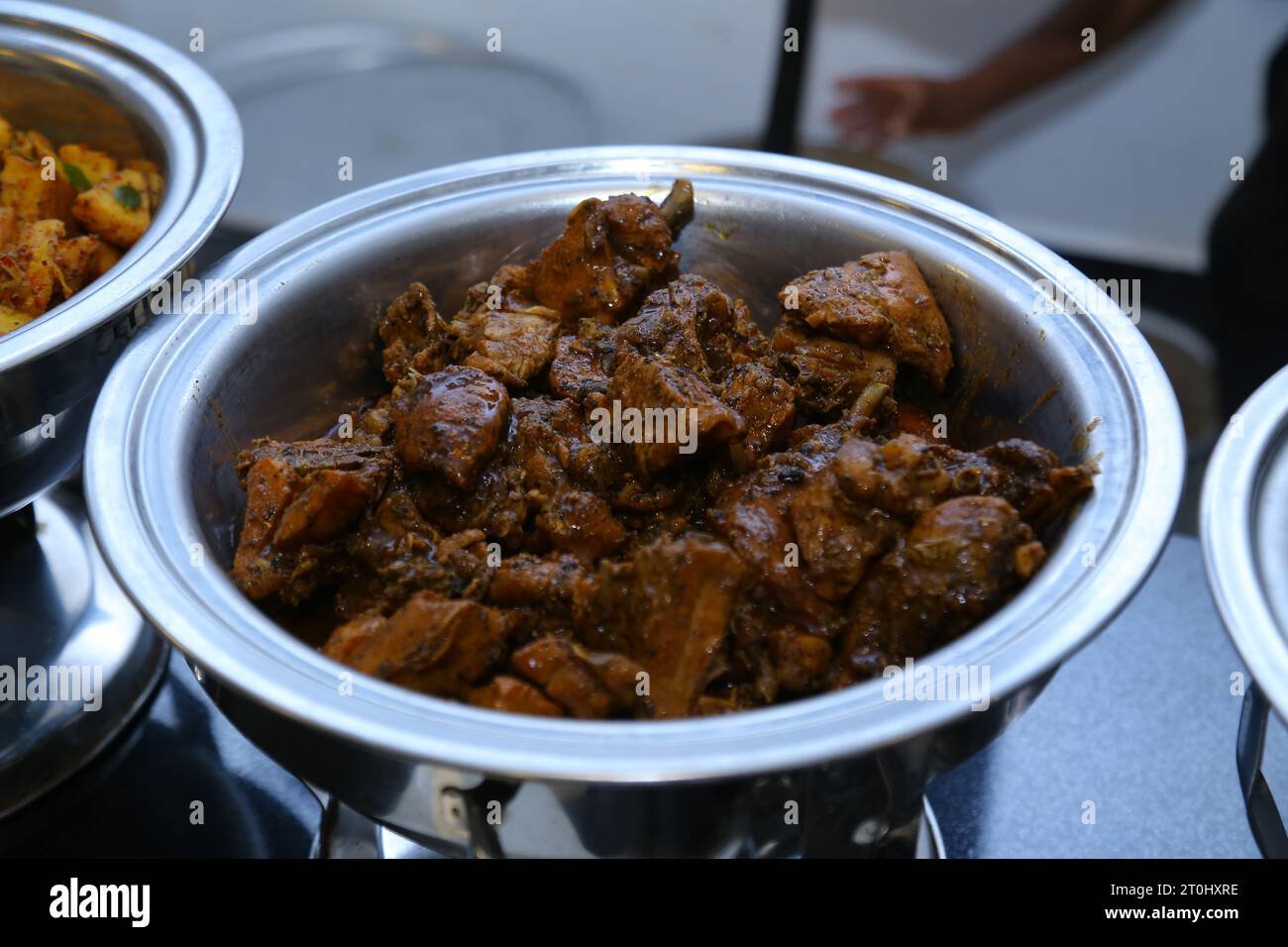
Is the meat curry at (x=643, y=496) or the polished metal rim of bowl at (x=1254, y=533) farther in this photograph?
the meat curry at (x=643, y=496)

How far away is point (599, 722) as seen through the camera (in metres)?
1.33

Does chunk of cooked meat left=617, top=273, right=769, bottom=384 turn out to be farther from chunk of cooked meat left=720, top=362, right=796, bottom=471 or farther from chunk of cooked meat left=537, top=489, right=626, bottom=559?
chunk of cooked meat left=537, top=489, right=626, bottom=559

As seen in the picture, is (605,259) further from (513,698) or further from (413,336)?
(513,698)

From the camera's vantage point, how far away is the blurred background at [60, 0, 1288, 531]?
4.97m

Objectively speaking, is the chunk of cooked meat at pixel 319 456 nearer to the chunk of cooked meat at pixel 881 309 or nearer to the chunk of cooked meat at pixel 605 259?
the chunk of cooked meat at pixel 605 259

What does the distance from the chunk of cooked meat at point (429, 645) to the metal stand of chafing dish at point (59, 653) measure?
92 cm

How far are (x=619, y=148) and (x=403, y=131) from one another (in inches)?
118

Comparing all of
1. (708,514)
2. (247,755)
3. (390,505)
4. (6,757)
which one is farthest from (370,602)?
(6,757)

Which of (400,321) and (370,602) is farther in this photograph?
(400,321)

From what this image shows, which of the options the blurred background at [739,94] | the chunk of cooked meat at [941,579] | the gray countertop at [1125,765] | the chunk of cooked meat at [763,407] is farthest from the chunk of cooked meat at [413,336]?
the blurred background at [739,94]

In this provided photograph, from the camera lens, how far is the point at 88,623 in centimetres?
240

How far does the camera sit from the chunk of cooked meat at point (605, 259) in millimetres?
2074

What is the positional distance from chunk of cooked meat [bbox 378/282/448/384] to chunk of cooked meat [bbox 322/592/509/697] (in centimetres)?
59

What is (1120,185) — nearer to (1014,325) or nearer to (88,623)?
(1014,325)
